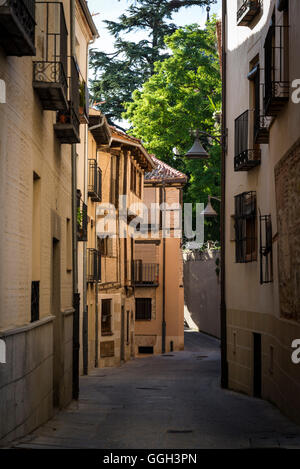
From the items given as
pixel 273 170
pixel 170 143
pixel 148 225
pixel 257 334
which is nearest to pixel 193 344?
pixel 148 225

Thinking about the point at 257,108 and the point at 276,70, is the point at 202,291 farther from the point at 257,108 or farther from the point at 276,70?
the point at 276,70

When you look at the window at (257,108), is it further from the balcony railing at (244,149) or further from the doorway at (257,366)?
the doorway at (257,366)

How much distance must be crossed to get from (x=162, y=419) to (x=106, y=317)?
1859 centimetres

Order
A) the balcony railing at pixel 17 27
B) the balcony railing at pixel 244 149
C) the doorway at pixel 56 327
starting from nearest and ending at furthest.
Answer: the balcony railing at pixel 17 27, the doorway at pixel 56 327, the balcony railing at pixel 244 149

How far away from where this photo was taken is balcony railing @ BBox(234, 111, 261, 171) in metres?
19.1

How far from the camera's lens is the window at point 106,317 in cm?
3269

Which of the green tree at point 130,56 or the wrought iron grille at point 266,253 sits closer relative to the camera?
the wrought iron grille at point 266,253

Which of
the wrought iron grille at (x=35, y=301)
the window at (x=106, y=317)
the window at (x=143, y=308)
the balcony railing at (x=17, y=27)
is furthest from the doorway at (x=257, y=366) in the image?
the window at (x=143, y=308)

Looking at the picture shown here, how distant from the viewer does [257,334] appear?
19578 mm

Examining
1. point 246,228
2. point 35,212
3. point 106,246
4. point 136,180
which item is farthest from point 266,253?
point 136,180

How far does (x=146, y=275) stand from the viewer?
4428cm

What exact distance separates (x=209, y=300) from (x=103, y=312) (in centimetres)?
1673

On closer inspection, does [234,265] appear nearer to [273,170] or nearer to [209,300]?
[273,170]

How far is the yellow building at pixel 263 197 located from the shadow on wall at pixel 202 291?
21936mm
